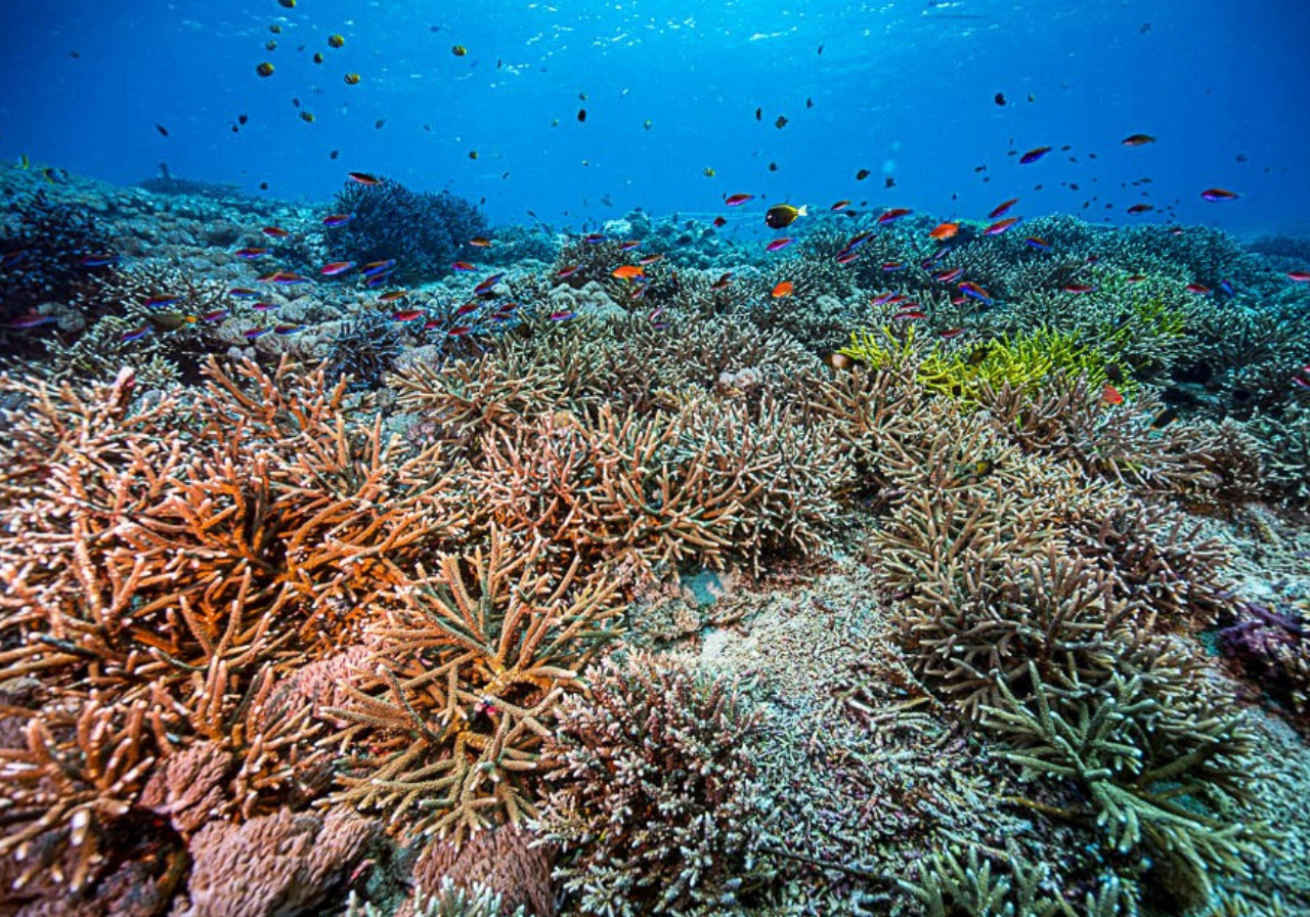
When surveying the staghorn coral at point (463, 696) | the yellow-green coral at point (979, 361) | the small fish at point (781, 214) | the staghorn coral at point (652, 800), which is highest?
the small fish at point (781, 214)

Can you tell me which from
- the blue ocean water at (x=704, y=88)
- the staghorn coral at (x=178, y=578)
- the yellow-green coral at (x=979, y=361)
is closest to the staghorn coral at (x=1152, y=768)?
the yellow-green coral at (x=979, y=361)

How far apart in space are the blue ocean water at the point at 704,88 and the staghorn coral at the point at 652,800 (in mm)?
35282

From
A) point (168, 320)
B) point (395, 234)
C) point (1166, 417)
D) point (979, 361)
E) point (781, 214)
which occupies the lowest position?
point (1166, 417)

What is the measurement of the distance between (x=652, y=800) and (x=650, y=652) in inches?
30.5

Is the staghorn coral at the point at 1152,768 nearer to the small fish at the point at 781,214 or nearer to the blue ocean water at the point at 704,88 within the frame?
the small fish at the point at 781,214

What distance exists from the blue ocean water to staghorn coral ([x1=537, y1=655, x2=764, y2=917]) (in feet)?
116

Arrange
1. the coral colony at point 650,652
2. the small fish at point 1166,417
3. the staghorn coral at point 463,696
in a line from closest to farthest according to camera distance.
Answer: the coral colony at point 650,652 → the staghorn coral at point 463,696 → the small fish at point 1166,417

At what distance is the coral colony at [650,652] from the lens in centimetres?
192

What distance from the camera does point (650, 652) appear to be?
279cm

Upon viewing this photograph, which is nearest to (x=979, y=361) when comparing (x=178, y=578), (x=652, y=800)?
(x=652, y=800)

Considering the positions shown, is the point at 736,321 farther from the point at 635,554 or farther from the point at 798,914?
the point at 798,914

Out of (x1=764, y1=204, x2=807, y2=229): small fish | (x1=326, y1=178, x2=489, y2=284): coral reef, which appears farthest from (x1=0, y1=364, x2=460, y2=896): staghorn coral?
(x1=326, y1=178, x2=489, y2=284): coral reef

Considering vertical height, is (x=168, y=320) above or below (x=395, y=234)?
below

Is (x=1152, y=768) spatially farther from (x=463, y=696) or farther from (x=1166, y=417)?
(x=1166, y=417)
